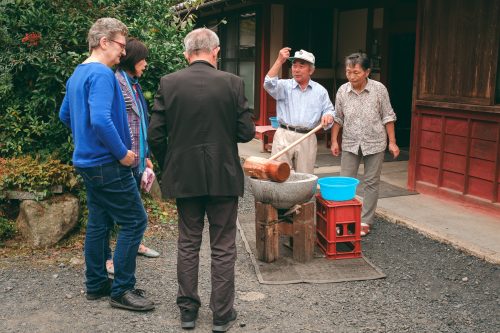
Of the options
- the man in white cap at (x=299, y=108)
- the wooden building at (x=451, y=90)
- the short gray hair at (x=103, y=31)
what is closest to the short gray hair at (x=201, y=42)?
the short gray hair at (x=103, y=31)

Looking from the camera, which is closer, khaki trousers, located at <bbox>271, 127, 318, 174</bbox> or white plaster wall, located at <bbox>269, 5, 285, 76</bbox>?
khaki trousers, located at <bbox>271, 127, 318, 174</bbox>

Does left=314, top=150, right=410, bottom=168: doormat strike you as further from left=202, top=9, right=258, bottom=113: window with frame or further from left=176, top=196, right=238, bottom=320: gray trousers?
left=176, top=196, right=238, bottom=320: gray trousers

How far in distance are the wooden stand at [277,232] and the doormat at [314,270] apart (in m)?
0.08

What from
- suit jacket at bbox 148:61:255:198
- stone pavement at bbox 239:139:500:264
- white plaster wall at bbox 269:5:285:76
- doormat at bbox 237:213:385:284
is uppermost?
white plaster wall at bbox 269:5:285:76

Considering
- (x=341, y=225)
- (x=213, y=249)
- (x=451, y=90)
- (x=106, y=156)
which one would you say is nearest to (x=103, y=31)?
(x=106, y=156)

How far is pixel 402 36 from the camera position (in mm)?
10094

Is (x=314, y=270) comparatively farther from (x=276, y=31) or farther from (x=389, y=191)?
(x=276, y=31)

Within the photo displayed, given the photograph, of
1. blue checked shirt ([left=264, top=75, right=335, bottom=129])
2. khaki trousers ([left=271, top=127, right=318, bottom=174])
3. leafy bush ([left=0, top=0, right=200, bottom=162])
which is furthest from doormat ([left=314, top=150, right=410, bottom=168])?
leafy bush ([left=0, top=0, right=200, bottom=162])

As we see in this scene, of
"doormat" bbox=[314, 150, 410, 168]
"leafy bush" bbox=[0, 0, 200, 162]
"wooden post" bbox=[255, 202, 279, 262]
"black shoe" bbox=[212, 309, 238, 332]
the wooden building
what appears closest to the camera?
"black shoe" bbox=[212, 309, 238, 332]

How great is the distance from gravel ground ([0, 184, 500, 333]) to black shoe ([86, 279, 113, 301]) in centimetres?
5

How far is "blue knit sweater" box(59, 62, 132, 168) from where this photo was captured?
3.57 meters

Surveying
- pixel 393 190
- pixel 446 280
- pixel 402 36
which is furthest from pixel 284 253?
pixel 402 36

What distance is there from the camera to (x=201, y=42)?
11.8 ft

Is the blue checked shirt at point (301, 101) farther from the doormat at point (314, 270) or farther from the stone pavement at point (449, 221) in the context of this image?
the stone pavement at point (449, 221)
